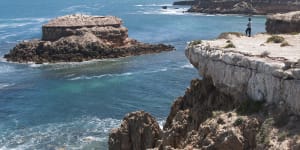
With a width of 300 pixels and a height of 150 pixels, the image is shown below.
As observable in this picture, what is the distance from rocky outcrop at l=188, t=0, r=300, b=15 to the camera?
449 ft

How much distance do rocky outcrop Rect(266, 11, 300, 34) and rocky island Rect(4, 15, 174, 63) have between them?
3179 centimetres

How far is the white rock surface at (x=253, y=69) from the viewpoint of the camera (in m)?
13.9

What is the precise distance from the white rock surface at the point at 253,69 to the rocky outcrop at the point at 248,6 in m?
119

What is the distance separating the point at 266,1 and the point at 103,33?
8681 cm

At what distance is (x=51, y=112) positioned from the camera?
135 ft

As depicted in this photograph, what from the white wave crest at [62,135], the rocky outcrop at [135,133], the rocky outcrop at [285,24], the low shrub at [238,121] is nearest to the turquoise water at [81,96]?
the white wave crest at [62,135]

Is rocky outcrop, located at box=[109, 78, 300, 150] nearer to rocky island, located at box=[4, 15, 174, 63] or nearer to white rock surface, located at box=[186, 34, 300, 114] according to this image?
white rock surface, located at box=[186, 34, 300, 114]

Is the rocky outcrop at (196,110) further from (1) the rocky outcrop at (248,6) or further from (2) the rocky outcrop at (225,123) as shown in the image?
(1) the rocky outcrop at (248,6)

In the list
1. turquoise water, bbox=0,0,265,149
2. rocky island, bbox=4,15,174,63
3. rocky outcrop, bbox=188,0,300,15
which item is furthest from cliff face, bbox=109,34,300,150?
rocky outcrop, bbox=188,0,300,15

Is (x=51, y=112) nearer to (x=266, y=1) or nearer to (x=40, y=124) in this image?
(x=40, y=124)

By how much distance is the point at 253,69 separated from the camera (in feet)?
50.3

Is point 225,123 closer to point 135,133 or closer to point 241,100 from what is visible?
point 241,100

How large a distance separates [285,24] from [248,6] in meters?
104

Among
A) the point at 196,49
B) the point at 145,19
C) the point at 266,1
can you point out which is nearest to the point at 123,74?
the point at 196,49
